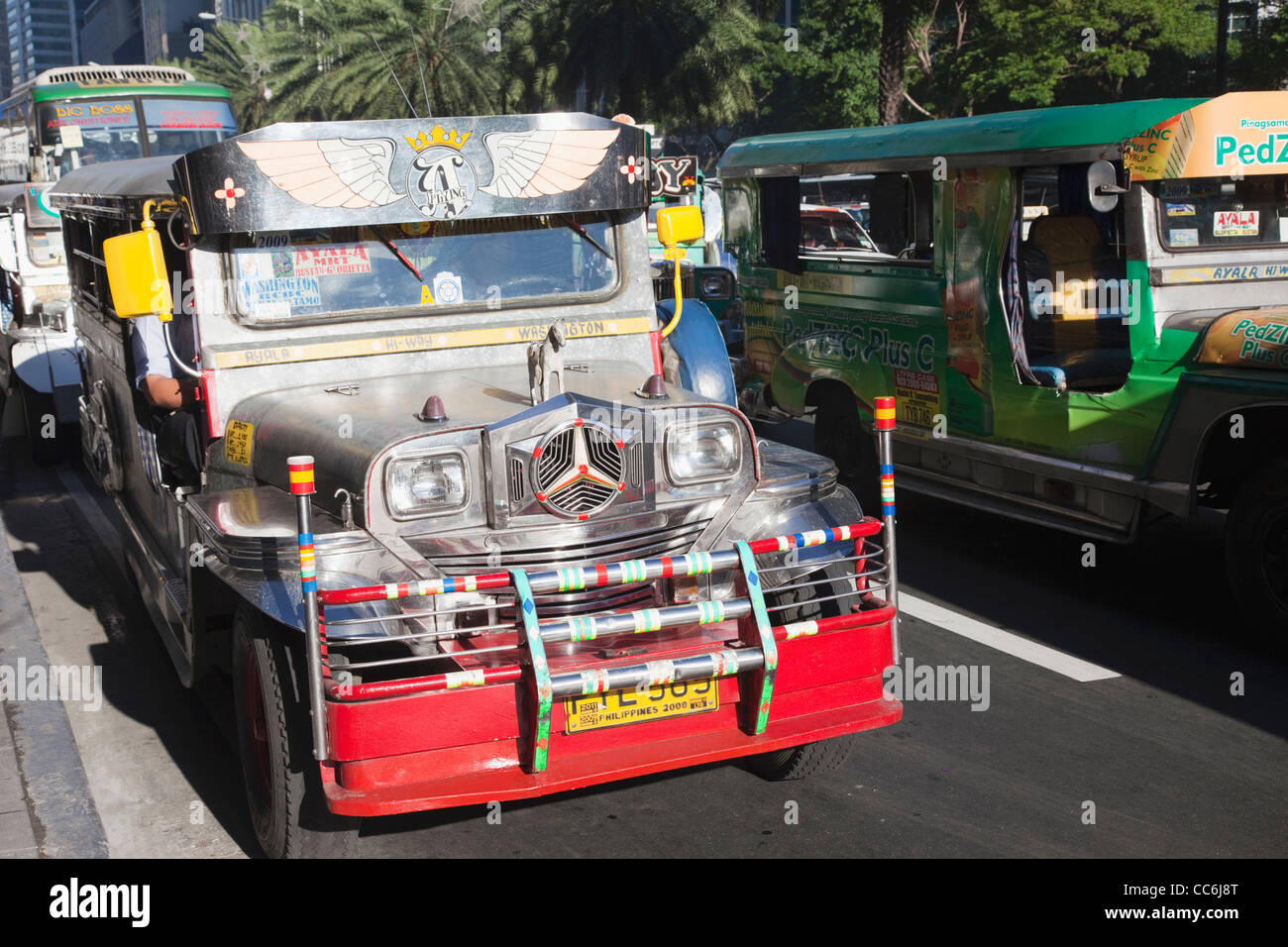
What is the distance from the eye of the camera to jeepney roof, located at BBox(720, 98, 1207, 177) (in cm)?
710

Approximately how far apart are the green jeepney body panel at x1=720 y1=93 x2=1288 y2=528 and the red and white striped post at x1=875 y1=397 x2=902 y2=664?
2.74 meters

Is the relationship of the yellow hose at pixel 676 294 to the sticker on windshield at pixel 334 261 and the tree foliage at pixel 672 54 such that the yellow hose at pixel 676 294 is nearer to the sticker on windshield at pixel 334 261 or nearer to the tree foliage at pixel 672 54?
the sticker on windshield at pixel 334 261

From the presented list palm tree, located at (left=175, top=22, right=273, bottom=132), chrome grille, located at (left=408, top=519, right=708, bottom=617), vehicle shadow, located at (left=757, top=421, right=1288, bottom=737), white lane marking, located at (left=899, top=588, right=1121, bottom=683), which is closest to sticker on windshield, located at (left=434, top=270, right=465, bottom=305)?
chrome grille, located at (left=408, top=519, right=708, bottom=617)

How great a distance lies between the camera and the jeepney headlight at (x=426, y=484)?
14.3 feet

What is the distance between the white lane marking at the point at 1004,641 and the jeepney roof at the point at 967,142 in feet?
8.27

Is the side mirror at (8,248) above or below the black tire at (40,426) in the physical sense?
above

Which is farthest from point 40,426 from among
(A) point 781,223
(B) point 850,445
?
(B) point 850,445

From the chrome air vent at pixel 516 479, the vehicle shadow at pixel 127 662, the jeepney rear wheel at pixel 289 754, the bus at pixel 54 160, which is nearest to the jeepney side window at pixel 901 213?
the chrome air vent at pixel 516 479

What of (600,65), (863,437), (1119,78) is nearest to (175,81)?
(600,65)

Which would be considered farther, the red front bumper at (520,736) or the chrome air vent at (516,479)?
the chrome air vent at (516,479)

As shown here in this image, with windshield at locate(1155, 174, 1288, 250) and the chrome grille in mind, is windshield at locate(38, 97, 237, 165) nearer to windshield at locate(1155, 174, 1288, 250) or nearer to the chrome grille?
windshield at locate(1155, 174, 1288, 250)

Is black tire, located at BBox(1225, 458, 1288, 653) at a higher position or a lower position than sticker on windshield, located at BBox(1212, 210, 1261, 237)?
lower

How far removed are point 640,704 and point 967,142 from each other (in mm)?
5127
